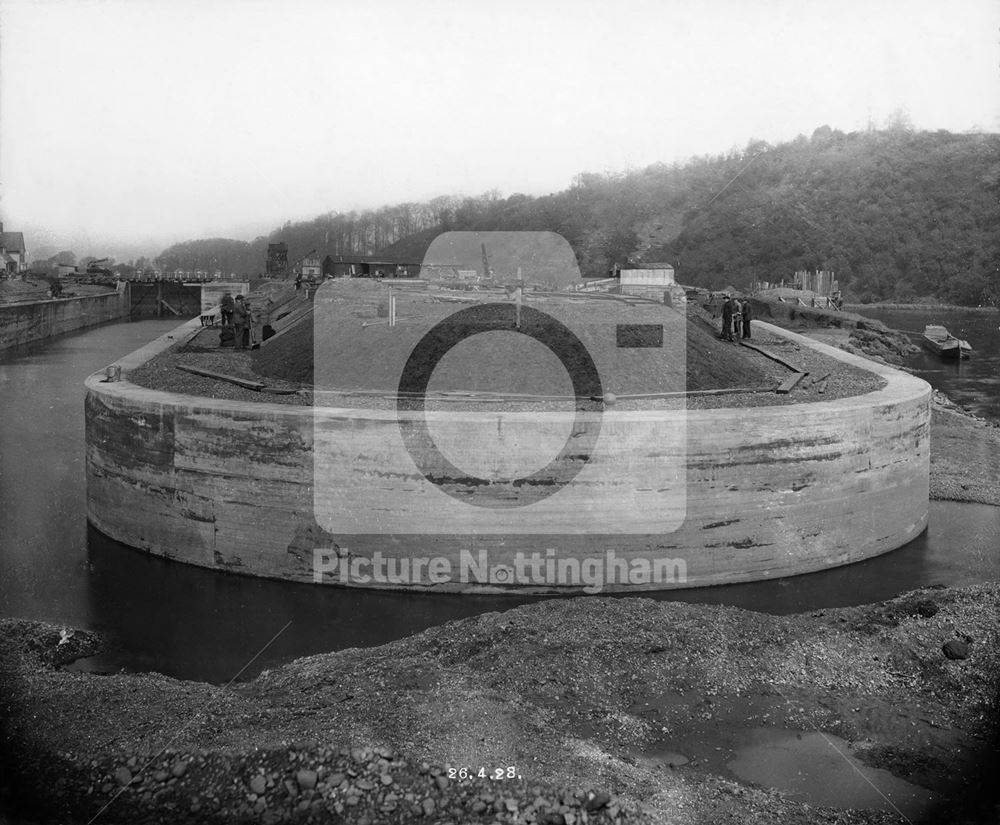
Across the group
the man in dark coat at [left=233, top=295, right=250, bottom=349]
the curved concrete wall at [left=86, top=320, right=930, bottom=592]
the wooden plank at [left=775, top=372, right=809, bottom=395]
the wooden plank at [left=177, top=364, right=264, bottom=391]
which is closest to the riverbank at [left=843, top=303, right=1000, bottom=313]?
the wooden plank at [left=775, top=372, right=809, bottom=395]

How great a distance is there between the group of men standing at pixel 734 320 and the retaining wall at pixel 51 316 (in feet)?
117

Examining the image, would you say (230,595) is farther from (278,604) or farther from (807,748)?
(807,748)

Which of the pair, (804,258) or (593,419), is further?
(804,258)

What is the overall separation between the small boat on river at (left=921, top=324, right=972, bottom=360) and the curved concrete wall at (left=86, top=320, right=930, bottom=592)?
39.1 metres

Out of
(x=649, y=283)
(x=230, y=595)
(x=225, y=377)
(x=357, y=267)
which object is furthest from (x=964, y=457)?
(x=357, y=267)

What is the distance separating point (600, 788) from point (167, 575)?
31.5ft

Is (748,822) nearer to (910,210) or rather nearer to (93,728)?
(93,728)

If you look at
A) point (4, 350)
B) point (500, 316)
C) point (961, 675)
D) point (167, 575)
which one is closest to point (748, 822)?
point (961, 675)

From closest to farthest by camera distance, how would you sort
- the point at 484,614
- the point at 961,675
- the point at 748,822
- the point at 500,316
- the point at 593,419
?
the point at 748,822 → the point at 961,675 → the point at 484,614 → the point at 593,419 → the point at 500,316

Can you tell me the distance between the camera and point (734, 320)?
84.2 ft

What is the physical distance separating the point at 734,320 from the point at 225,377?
1301 cm

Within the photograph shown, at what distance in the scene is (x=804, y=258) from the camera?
8719 centimetres

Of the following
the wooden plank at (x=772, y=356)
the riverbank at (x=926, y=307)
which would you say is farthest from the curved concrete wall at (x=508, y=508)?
the riverbank at (x=926, y=307)

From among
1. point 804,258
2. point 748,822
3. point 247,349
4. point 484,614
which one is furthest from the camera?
point 804,258
